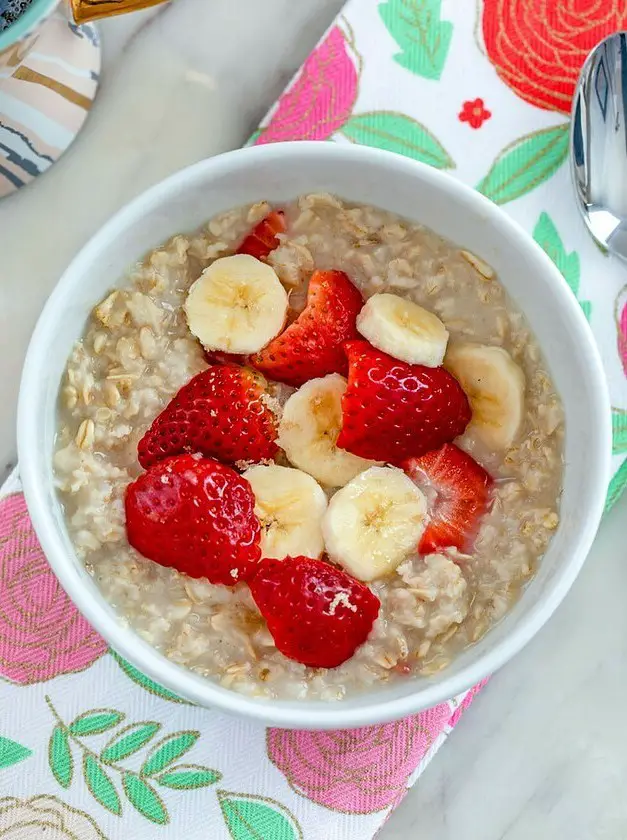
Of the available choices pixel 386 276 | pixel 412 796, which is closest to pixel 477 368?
pixel 386 276

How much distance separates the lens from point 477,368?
3.37 ft

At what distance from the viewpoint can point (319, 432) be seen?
40.9 inches

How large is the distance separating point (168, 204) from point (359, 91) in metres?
0.29

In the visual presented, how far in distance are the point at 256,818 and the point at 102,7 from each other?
0.79 m

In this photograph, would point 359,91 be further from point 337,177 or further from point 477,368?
point 477,368

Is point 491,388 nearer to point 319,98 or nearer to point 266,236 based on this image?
point 266,236

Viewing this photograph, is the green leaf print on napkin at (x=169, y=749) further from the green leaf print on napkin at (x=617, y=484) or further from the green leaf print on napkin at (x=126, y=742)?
the green leaf print on napkin at (x=617, y=484)

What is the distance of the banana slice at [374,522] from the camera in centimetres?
101

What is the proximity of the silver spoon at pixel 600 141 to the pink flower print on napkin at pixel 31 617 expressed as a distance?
0.66 metres

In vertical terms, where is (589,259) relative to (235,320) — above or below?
above

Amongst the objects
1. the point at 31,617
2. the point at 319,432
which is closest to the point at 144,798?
the point at 31,617

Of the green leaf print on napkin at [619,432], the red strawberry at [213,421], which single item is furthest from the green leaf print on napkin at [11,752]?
the green leaf print on napkin at [619,432]

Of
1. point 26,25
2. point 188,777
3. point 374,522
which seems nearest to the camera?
point 26,25

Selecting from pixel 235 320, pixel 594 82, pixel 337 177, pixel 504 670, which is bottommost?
pixel 504 670
